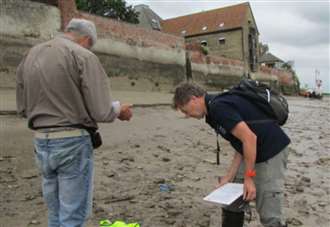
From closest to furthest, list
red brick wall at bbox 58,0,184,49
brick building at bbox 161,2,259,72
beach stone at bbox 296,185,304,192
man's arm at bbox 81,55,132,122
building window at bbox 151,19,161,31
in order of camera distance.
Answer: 1. man's arm at bbox 81,55,132,122
2. beach stone at bbox 296,185,304,192
3. red brick wall at bbox 58,0,184,49
4. brick building at bbox 161,2,259,72
5. building window at bbox 151,19,161,31

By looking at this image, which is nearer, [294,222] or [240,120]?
[240,120]

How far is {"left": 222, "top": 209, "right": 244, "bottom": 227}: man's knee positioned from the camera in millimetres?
3812

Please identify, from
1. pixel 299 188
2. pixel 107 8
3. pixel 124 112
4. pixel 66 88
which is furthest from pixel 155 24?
pixel 66 88

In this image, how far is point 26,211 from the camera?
16.3 ft

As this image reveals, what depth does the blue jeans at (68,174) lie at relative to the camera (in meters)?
3.11

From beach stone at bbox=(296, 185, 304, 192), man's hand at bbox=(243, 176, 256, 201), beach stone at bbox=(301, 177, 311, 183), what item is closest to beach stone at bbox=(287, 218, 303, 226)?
beach stone at bbox=(296, 185, 304, 192)

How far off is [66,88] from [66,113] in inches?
6.6

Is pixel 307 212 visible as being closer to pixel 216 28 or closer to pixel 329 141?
pixel 329 141

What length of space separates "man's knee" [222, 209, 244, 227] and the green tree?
31.5m

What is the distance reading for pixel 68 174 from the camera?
3125 mm

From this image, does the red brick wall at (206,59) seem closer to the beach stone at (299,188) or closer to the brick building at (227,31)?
the brick building at (227,31)

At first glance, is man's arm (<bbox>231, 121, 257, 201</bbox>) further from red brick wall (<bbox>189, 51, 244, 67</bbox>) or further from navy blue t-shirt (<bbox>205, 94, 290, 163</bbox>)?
red brick wall (<bbox>189, 51, 244, 67</bbox>)

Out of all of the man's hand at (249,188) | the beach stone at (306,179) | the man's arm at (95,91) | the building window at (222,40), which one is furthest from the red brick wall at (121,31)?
the building window at (222,40)

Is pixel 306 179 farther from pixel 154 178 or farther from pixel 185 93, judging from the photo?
pixel 185 93
